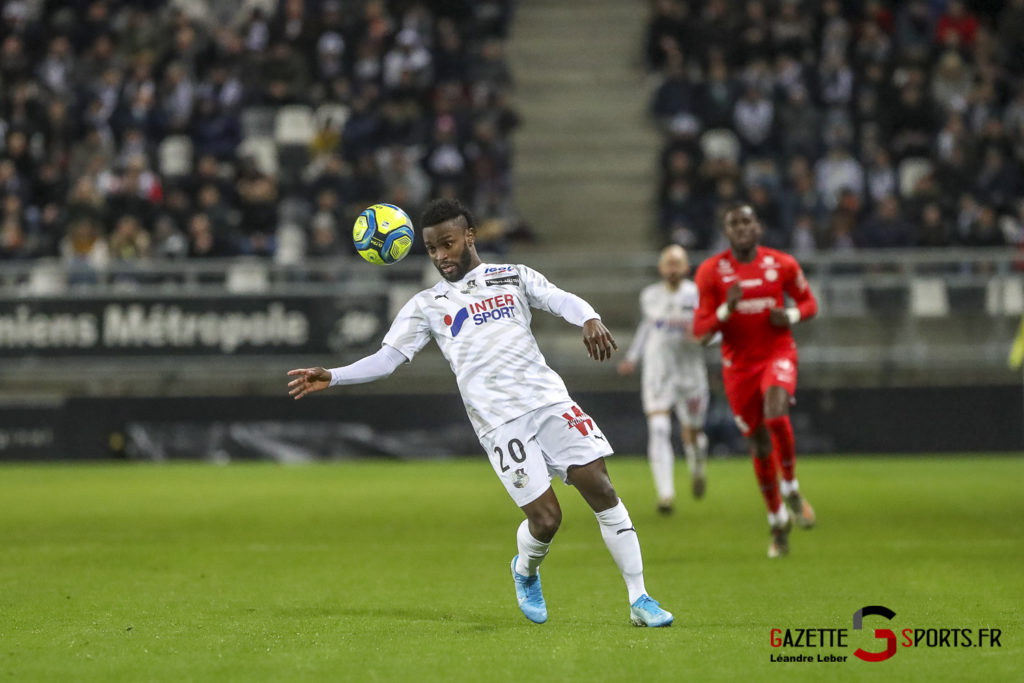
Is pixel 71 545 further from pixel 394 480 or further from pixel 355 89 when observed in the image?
pixel 355 89

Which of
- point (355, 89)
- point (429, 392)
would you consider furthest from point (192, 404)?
point (355, 89)

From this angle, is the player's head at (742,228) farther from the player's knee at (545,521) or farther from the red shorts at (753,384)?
the player's knee at (545,521)

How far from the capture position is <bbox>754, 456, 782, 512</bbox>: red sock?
11000mm

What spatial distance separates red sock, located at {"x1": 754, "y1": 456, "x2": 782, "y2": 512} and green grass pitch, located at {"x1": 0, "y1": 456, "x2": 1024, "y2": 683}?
408 millimetres

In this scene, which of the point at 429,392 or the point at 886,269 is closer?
the point at 886,269

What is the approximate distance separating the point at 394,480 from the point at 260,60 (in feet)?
33.5

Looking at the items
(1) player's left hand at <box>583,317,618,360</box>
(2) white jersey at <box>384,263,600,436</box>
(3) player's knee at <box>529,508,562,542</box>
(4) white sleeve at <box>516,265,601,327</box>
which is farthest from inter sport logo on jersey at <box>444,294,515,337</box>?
(3) player's knee at <box>529,508,562,542</box>

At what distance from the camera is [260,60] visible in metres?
25.5

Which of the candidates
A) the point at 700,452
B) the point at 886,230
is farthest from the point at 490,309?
the point at 886,230

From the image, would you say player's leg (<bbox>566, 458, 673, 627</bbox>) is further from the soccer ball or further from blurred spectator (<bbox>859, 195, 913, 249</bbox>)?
blurred spectator (<bbox>859, 195, 913, 249</bbox>)

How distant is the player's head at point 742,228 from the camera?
36.4 feet

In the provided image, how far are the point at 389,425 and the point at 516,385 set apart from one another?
13.6 meters

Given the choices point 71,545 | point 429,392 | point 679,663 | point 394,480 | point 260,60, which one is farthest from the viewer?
point 260,60

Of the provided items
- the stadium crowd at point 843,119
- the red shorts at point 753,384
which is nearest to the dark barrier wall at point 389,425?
the stadium crowd at point 843,119
